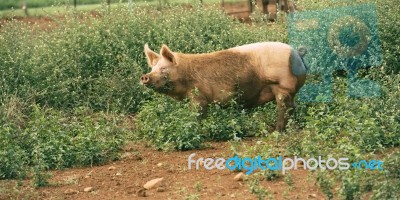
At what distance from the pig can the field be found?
0.19m

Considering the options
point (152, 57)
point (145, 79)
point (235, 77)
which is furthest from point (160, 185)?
point (152, 57)

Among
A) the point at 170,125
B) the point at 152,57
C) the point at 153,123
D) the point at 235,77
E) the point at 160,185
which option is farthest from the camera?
the point at 152,57

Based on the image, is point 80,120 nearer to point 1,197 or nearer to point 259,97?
point 259,97

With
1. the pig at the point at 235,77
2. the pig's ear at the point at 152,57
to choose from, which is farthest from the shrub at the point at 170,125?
the pig's ear at the point at 152,57

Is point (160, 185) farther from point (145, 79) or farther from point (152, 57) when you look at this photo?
point (152, 57)

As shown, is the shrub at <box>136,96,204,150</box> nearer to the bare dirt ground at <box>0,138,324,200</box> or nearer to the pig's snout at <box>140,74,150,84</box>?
the bare dirt ground at <box>0,138,324,200</box>

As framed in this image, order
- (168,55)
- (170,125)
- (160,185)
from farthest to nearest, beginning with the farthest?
(168,55)
(170,125)
(160,185)

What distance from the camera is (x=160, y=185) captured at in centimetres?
896

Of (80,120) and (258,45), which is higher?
(258,45)

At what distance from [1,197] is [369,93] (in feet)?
14.4

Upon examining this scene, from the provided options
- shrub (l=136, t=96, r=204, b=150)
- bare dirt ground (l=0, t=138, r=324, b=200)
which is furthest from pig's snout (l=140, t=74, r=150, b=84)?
bare dirt ground (l=0, t=138, r=324, b=200)

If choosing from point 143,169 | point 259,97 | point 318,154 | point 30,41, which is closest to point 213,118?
point 259,97

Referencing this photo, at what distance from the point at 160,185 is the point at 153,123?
2063 millimetres

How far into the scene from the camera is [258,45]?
11.1m
